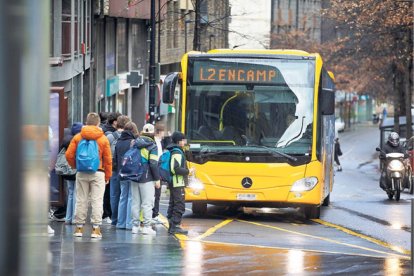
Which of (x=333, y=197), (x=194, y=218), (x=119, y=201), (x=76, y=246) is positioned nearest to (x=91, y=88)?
(x=333, y=197)

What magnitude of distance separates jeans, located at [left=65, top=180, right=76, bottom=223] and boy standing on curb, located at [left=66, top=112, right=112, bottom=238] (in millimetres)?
1190

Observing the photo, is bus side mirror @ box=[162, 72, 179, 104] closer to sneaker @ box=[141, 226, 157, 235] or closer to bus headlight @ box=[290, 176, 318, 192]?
bus headlight @ box=[290, 176, 318, 192]

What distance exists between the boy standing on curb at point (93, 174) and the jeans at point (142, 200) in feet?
3.24

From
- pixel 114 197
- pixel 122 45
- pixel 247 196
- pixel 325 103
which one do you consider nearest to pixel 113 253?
pixel 114 197

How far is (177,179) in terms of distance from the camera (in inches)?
594

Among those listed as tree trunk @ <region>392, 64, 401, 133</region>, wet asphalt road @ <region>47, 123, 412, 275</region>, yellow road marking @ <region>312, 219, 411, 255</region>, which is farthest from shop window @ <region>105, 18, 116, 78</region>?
yellow road marking @ <region>312, 219, 411, 255</region>

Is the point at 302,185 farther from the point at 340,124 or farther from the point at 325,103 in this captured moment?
the point at 340,124

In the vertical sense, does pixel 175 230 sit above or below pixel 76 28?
below

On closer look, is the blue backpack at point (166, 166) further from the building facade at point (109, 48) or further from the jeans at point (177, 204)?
the building facade at point (109, 48)

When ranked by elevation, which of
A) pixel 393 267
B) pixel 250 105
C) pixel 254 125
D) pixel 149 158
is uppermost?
pixel 250 105

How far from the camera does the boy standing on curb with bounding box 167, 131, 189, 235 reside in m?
14.9

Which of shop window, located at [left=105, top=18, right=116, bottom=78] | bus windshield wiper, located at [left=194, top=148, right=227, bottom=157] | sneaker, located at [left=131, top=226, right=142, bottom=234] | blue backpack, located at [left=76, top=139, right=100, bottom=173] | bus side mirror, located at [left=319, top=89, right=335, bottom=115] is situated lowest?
sneaker, located at [left=131, top=226, right=142, bottom=234]

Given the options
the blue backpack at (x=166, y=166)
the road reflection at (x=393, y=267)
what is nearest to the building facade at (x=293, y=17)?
the blue backpack at (x=166, y=166)

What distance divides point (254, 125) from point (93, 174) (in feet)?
16.6
